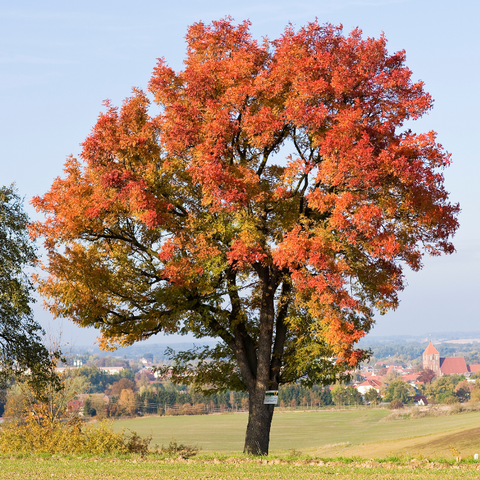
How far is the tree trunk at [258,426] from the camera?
48.9ft

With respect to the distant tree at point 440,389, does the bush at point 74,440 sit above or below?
above

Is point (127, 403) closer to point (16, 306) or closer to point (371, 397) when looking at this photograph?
point (371, 397)

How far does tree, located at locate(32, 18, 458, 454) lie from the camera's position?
12.9m

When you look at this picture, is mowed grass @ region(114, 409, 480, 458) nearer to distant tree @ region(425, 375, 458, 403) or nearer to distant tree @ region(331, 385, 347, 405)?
distant tree @ region(331, 385, 347, 405)

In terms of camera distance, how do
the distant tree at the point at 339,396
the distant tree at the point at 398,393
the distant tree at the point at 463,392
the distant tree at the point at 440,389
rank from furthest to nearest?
1. the distant tree at the point at 463,392
2. the distant tree at the point at 440,389
3. the distant tree at the point at 398,393
4. the distant tree at the point at 339,396

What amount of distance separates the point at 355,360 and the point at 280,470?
330 cm

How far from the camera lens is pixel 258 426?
49.3 ft

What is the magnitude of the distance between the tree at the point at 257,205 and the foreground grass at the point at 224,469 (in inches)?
98.5

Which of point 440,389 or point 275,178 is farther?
point 440,389

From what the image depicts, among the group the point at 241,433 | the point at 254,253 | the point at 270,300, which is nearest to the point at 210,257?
→ the point at 254,253

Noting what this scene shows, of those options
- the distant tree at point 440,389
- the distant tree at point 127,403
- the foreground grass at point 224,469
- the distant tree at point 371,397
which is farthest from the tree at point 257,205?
the distant tree at point 440,389

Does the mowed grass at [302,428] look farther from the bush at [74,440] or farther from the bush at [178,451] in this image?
the bush at [178,451]

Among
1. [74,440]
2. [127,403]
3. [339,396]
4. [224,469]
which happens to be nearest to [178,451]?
[74,440]

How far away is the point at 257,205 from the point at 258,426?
19.4 ft
